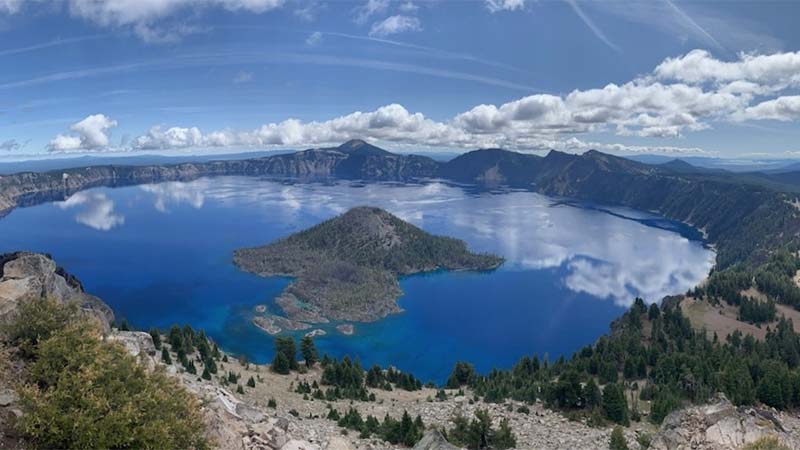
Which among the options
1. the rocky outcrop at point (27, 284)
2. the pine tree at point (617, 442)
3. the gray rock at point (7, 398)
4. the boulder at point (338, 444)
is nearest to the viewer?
the gray rock at point (7, 398)

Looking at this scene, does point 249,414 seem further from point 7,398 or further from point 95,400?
point 7,398

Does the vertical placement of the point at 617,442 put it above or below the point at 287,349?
above

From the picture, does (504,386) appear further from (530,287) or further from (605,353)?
(530,287)

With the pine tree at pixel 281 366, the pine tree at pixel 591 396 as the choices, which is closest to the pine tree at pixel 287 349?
the pine tree at pixel 281 366

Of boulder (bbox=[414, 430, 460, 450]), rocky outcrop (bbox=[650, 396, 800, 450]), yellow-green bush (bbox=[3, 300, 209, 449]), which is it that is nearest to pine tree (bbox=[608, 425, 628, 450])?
rocky outcrop (bbox=[650, 396, 800, 450])

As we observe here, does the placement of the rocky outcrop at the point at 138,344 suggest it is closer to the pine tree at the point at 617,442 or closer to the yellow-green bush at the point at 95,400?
the yellow-green bush at the point at 95,400

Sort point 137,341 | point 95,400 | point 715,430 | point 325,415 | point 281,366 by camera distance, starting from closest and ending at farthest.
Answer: point 95,400
point 715,430
point 137,341
point 325,415
point 281,366

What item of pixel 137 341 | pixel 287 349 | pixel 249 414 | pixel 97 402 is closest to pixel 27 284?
pixel 137 341

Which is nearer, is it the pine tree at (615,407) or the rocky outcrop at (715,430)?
the rocky outcrop at (715,430)
